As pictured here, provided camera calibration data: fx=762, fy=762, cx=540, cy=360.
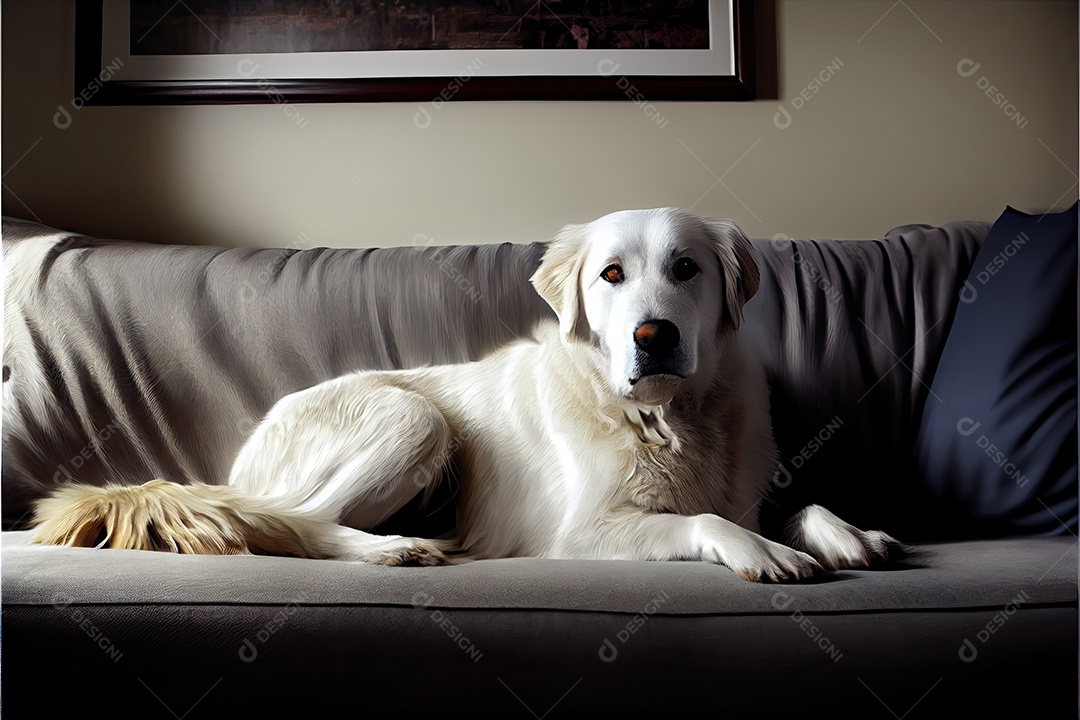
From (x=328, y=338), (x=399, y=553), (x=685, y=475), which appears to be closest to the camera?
(x=399, y=553)

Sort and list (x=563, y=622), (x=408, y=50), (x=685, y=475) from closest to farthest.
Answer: (x=563, y=622) < (x=685, y=475) < (x=408, y=50)

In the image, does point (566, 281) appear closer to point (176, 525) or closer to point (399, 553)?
point (399, 553)

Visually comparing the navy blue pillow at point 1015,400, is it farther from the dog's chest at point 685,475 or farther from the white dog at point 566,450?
the dog's chest at point 685,475

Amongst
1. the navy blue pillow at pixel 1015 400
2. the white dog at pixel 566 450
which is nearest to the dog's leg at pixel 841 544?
the white dog at pixel 566 450

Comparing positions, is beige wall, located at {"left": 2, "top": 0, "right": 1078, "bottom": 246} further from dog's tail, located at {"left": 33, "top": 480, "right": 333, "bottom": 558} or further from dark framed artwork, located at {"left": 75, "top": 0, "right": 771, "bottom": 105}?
dog's tail, located at {"left": 33, "top": 480, "right": 333, "bottom": 558}

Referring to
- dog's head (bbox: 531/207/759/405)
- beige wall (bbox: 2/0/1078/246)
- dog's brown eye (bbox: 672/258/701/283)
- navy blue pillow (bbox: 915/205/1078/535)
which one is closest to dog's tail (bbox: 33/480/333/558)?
dog's head (bbox: 531/207/759/405)

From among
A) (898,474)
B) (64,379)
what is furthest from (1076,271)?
(64,379)

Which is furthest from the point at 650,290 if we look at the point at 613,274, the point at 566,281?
the point at 566,281

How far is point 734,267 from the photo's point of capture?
1.39 m

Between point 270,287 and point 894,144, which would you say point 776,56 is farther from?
point 270,287

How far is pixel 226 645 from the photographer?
0.95 meters

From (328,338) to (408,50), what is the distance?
0.89 m

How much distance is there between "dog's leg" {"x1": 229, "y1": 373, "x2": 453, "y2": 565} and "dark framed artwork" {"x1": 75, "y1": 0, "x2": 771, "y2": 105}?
100cm

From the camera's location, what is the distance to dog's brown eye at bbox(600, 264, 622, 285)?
135 cm
